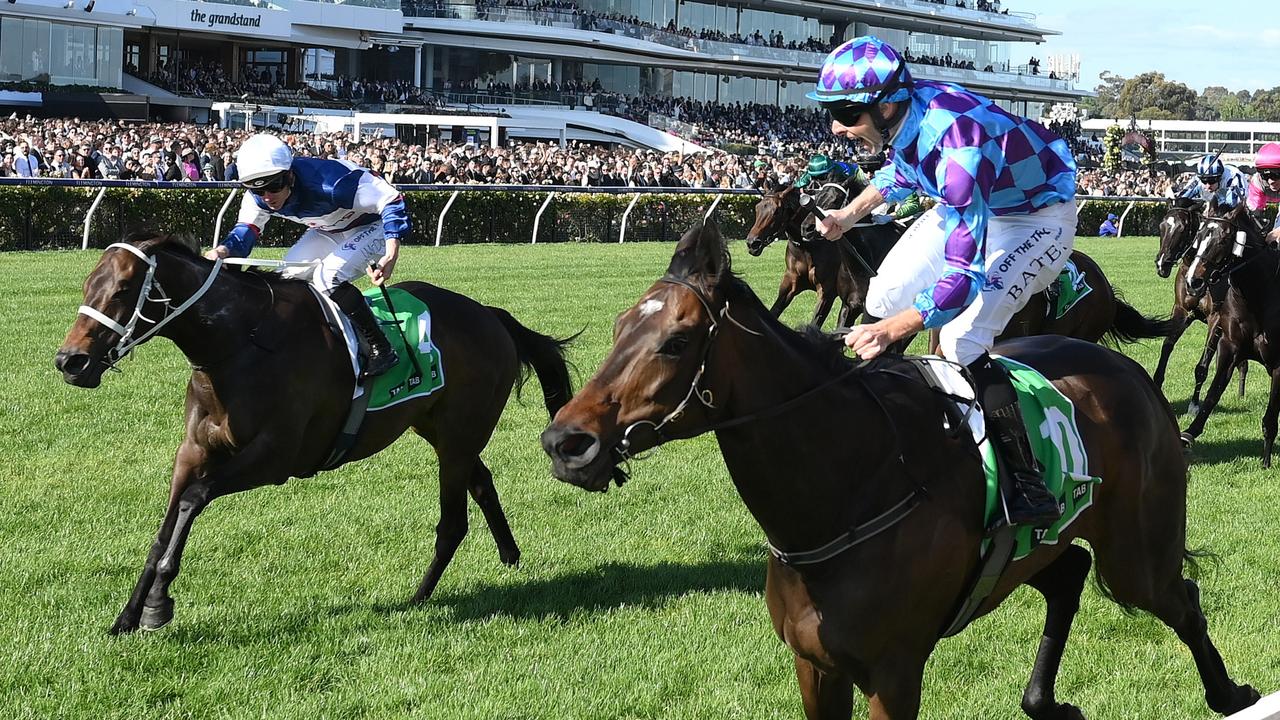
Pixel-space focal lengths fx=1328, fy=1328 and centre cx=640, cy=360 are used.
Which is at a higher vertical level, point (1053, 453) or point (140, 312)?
point (140, 312)

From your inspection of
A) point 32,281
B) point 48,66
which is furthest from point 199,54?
point 32,281

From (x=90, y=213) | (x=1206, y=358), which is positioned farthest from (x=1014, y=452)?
(x=90, y=213)

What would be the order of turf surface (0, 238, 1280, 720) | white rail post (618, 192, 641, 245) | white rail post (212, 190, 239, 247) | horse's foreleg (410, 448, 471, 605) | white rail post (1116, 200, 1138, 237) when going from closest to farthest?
1. turf surface (0, 238, 1280, 720)
2. horse's foreleg (410, 448, 471, 605)
3. white rail post (212, 190, 239, 247)
4. white rail post (618, 192, 641, 245)
5. white rail post (1116, 200, 1138, 237)

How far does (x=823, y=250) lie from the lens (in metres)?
11.3

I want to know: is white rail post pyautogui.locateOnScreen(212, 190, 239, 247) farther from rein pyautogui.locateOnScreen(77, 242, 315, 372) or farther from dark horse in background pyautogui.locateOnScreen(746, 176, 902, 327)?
rein pyautogui.locateOnScreen(77, 242, 315, 372)

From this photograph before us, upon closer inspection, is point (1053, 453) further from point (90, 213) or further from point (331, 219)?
point (90, 213)

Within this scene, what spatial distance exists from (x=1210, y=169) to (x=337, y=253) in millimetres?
6726

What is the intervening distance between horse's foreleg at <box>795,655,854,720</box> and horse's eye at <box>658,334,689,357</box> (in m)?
0.85

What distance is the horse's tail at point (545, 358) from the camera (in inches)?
237

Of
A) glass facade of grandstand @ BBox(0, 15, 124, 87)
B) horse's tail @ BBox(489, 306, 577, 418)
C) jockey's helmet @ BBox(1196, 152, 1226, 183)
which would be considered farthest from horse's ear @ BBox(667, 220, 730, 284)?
glass facade of grandstand @ BBox(0, 15, 124, 87)

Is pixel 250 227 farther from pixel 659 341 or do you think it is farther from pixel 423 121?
pixel 423 121

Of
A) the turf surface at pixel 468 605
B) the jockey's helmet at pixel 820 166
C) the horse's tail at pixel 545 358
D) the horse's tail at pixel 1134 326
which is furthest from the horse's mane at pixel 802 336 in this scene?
the jockey's helmet at pixel 820 166

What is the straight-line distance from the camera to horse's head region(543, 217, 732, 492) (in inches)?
101

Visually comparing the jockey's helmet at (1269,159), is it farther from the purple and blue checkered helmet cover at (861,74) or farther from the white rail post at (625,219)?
the white rail post at (625,219)
